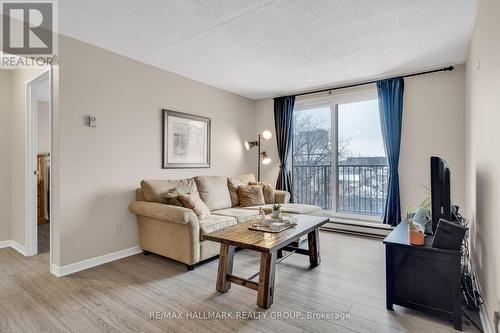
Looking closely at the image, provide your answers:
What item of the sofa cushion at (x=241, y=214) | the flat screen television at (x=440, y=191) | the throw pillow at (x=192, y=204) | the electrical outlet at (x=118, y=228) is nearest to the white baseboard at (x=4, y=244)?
the electrical outlet at (x=118, y=228)

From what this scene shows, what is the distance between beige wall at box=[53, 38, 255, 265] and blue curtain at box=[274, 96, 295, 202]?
6.22 ft

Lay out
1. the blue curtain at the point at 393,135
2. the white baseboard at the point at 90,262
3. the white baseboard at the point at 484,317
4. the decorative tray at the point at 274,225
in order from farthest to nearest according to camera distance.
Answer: the blue curtain at the point at 393,135
the white baseboard at the point at 90,262
the decorative tray at the point at 274,225
the white baseboard at the point at 484,317

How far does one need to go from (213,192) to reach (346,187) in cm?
233

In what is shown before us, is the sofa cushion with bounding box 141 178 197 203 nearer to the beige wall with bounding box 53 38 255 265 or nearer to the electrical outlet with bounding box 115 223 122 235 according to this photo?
the beige wall with bounding box 53 38 255 265

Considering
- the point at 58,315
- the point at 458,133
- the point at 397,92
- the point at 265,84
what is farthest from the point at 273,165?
the point at 58,315

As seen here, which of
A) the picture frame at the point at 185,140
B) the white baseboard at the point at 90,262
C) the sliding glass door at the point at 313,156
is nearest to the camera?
the white baseboard at the point at 90,262

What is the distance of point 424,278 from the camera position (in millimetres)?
1958

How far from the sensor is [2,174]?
3.59m

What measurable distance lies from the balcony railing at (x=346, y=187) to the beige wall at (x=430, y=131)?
1.37 feet

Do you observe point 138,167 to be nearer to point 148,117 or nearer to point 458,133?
point 148,117

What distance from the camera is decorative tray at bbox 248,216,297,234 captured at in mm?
2543

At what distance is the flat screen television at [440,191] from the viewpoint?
2055 mm

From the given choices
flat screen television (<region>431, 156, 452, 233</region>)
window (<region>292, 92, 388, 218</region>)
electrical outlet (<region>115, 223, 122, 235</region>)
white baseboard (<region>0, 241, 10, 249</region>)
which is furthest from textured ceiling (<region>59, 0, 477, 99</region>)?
white baseboard (<region>0, 241, 10, 249</region>)

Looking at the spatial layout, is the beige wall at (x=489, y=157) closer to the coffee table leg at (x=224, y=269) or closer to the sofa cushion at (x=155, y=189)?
the coffee table leg at (x=224, y=269)
